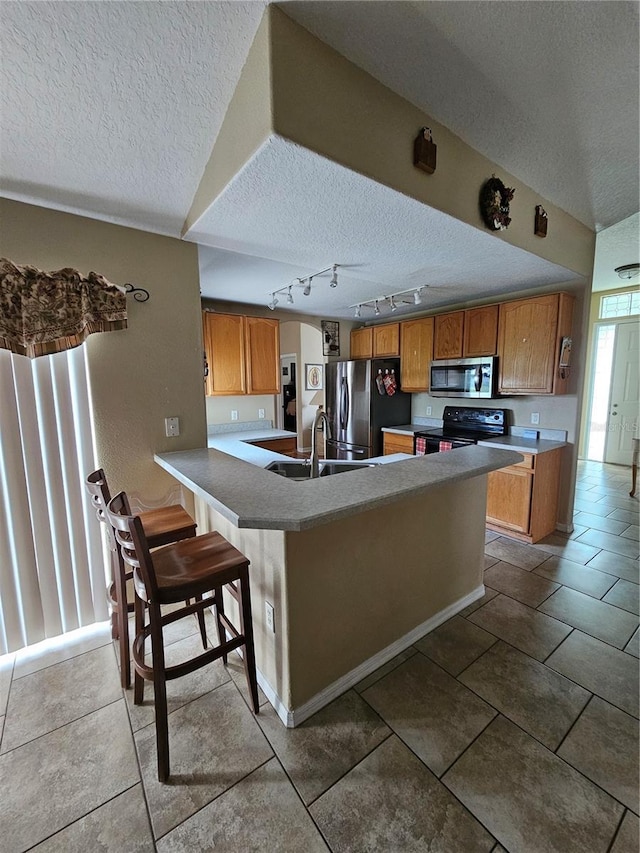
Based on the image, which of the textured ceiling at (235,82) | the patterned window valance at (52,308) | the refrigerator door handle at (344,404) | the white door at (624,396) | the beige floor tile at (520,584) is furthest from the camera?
the white door at (624,396)

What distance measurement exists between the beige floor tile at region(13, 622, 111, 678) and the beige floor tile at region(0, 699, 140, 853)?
503mm

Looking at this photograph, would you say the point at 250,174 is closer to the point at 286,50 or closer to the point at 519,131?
the point at 286,50

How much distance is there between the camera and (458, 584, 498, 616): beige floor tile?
2.25m

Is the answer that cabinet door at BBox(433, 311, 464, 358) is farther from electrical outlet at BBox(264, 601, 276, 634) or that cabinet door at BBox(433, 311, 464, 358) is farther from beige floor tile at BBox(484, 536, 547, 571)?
electrical outlet at BBox(264, 601, 276, 634)

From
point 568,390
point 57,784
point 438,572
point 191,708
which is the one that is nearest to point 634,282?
point 568,390

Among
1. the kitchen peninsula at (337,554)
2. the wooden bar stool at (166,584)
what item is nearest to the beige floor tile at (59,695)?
the wooden bar stool at (166,584)

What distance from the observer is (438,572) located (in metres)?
2.10

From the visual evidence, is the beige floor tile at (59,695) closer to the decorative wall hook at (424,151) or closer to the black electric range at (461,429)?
the decorative wall hook at (424,151)

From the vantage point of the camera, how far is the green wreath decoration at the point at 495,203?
74.1 inches

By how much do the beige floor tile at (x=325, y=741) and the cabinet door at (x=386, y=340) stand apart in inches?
151

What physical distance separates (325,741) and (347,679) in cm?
29

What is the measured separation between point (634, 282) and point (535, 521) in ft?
14.7

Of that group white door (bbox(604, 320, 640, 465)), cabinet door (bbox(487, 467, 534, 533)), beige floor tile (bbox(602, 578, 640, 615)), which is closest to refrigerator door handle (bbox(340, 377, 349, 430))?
cabinet door (bbox(487, 467, 534, 533))

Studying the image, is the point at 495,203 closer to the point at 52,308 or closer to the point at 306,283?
the point at 306,283
